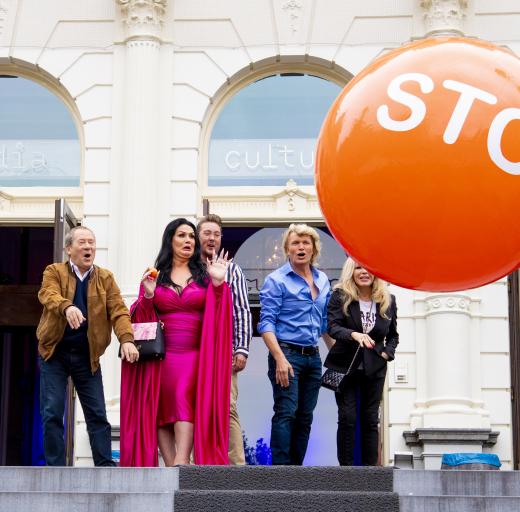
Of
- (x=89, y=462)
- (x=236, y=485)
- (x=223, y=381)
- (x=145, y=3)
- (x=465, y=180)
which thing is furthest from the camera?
(x=145, y=3)

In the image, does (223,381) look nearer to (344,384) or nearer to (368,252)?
(344,384)

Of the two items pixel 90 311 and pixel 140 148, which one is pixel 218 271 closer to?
pixel 90 311

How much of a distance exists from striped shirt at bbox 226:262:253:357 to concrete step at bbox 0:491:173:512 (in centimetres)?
175

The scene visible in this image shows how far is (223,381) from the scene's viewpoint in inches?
309

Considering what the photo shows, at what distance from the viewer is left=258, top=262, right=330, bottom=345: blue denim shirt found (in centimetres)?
830

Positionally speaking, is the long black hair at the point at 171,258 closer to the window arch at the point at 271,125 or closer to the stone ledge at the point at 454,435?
the stone ledge at the point at 454,435

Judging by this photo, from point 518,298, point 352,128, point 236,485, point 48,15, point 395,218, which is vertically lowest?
point 236,485

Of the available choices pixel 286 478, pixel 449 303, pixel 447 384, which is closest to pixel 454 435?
pixel 447 384

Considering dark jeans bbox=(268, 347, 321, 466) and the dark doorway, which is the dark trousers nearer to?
dark jeans bbox=(268, 347, 321, 466)

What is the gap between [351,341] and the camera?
8.23 m

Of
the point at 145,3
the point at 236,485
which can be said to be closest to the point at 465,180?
the point at 236,485

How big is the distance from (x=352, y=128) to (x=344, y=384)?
476cm

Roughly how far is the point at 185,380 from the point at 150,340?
1.13ft

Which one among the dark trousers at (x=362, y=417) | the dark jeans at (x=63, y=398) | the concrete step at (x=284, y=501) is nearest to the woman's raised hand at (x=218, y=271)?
the dark jeans at (x=63, y=398)
